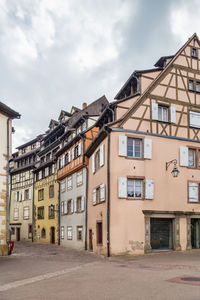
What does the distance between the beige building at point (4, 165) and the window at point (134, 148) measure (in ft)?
23.4

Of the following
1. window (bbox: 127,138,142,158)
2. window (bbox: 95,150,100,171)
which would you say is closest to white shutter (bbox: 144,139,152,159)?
window (bbox: 127,138,142,158)

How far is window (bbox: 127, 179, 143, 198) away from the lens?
19.6 metres

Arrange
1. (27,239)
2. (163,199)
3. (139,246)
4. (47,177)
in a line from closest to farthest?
(139,246)
(163,199)
(47,177)
(27,239)

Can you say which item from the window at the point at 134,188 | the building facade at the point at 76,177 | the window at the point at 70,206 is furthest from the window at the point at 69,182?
the window at the point at 134,188

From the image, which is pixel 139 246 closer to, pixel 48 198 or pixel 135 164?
pixel 135 164

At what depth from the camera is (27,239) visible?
41.1 meters

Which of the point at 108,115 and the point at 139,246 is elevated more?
the point at 108,115

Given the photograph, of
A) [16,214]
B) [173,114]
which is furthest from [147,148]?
[16,214]

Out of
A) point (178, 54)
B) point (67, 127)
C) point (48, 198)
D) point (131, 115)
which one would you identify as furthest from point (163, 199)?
point (48, 198)

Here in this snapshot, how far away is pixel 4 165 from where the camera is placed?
20.5 m

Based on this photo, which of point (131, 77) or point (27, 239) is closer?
point (131, 77)

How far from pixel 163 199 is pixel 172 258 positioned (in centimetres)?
381

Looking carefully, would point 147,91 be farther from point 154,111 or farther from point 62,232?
point 62,232

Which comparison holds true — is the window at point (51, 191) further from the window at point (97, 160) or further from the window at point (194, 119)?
the window at point (194, 119)
